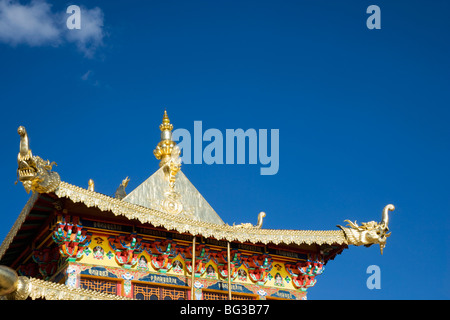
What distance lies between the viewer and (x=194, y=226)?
1884cm

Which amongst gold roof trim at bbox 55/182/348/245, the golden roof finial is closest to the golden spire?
the golden roof finial

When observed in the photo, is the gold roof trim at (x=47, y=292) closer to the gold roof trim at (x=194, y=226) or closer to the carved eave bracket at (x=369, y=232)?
the gold roof trim at (x=194, y=226)

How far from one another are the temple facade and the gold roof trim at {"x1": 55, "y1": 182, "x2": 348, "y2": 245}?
1.0 inches

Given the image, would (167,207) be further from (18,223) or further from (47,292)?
(47,292)

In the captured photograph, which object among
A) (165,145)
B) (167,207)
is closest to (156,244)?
(167,207)

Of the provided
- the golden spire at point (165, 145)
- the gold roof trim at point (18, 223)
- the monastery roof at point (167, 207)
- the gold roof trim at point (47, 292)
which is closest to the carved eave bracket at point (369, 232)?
the monastery roof at point (167, 207)

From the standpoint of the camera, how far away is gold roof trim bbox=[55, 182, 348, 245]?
17359mm

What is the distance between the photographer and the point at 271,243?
20.7 m

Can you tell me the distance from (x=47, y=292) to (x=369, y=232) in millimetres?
8806

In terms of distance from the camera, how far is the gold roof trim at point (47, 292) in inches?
586

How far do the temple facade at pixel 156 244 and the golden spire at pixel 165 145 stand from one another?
0.07 metres
